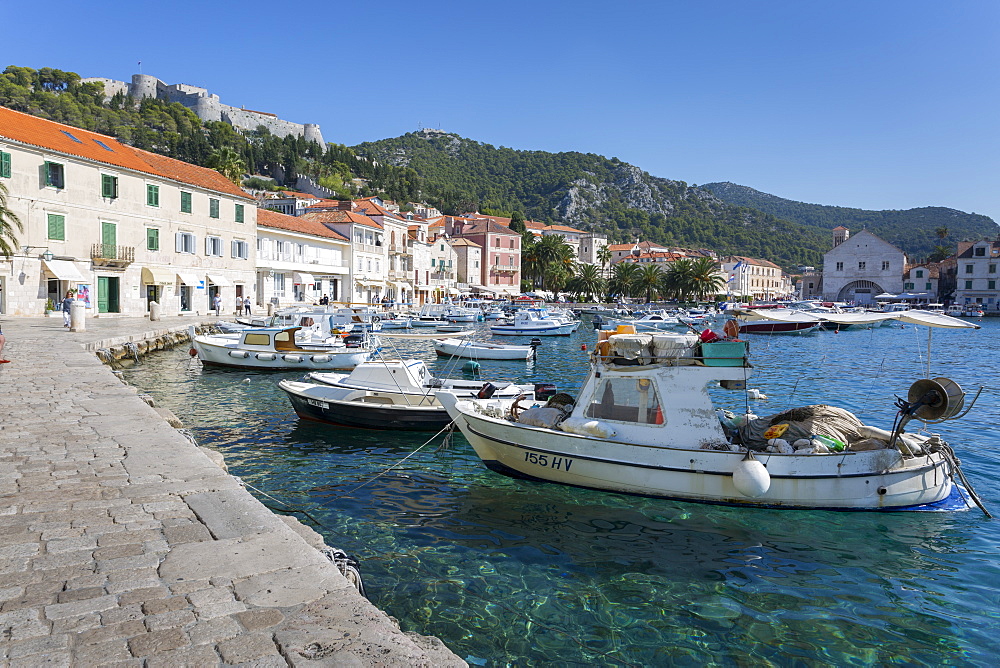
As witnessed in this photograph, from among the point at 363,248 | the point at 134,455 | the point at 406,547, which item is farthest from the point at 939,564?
the point at 363,248

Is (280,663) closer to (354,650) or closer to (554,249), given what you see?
(354,650)

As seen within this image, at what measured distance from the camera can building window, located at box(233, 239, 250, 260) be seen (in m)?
49.3

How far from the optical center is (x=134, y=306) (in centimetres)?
4134

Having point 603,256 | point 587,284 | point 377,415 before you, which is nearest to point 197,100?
point 603,256

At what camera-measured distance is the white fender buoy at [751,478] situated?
9586 millimetres

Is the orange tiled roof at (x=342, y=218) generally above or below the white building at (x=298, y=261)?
above

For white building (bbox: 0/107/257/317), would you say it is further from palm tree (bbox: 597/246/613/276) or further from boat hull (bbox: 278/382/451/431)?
palm tree (bbox: 597/246/613/276)

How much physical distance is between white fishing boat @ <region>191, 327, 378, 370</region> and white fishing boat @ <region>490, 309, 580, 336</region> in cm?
1978

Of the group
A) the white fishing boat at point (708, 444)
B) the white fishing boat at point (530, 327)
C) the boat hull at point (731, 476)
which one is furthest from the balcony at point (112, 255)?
the boat hull at point (731, 476)

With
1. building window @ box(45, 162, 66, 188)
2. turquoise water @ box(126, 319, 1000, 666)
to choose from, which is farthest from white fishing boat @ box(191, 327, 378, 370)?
building window @ box(45, 162, 66, 188)

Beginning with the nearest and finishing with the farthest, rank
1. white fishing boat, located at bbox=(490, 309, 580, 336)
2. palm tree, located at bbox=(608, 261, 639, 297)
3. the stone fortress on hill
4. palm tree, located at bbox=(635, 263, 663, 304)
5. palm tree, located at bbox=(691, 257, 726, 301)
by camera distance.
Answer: white fishing boat, located at bbox=(490, 309, 580, 336) < palm tree, located at bbox=(691, 257, 726, 301) < palm tree, located at bbox=(635, 263, 663, 304) < palm tree, located at bbox=(608, 261, 639, 297) < the stone fortress on hill

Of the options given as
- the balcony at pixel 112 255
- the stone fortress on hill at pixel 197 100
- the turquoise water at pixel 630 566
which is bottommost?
the turquoise water at pixel 630 566

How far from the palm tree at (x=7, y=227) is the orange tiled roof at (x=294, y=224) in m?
21.2

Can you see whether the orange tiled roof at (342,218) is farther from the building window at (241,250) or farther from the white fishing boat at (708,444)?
the white fishing boat at (708,444)
